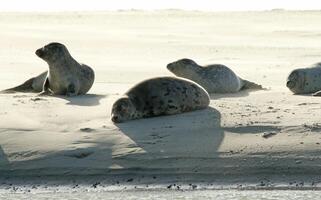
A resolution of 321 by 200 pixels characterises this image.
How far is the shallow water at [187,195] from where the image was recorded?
5668 millimetres

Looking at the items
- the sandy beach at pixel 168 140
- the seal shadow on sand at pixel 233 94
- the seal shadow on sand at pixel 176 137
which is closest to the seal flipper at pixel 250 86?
the seal shadow on sand at pixel 233 94

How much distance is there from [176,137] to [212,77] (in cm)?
308

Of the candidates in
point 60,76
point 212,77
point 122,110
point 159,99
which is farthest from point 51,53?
point 122,110

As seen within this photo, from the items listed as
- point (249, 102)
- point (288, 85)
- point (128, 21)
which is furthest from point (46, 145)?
point (128, 21)

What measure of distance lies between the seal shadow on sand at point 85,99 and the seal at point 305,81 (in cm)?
191

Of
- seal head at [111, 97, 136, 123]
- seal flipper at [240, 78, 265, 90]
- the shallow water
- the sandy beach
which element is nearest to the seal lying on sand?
the sandy beach

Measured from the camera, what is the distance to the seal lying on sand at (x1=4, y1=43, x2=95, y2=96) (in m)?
9.19

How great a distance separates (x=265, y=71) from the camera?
11680 millimetres

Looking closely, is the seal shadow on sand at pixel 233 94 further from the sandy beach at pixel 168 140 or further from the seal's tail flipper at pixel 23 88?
the seal's tail flipper at pixel 23 88

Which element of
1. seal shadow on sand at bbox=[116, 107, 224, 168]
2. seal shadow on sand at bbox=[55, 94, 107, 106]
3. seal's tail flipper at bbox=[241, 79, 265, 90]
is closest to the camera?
seal shadow on sand at bbox=[116, 107, 224, 168]

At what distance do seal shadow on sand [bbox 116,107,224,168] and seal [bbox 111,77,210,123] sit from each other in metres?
0.10

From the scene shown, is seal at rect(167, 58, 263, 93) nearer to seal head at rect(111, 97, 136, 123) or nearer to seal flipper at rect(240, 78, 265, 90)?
seal flipper at rect(240, 78, 265, 90)

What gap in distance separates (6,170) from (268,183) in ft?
5.82

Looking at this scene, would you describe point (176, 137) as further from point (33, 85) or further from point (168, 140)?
point (33, 85)
